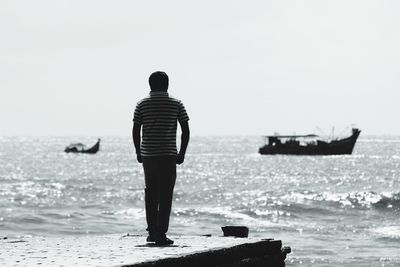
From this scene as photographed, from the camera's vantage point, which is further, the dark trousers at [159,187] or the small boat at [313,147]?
the small boat at [313,147]

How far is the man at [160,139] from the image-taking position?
8.99 m

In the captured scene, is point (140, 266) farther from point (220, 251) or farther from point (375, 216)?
point (375, 216)

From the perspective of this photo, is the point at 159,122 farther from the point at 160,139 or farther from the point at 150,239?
the point at 150,239

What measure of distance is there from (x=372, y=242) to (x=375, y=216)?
12923 millimetres

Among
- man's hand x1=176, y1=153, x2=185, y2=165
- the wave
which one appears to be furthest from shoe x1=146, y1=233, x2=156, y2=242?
the wave

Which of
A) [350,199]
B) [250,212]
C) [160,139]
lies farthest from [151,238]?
[350,199]

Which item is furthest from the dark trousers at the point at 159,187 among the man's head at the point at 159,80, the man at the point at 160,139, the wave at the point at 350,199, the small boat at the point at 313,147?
the small boat at the point at 313,147

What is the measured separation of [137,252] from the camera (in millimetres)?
8477

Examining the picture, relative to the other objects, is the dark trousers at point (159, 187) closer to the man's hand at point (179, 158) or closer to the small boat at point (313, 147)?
the man's hand at point (179, 158)

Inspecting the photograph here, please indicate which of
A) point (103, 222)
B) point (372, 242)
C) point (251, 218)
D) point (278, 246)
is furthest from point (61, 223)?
point (278, 246)

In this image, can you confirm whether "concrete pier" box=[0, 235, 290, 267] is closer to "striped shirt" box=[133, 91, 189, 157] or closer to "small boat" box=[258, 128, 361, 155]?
"striped shirt" box=[133, 91, 189, 157]

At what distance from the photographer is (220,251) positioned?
28.6 ft

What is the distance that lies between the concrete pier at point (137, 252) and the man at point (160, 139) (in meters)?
0.47

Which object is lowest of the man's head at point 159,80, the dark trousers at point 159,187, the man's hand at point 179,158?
the dark trousers at point 159,187
